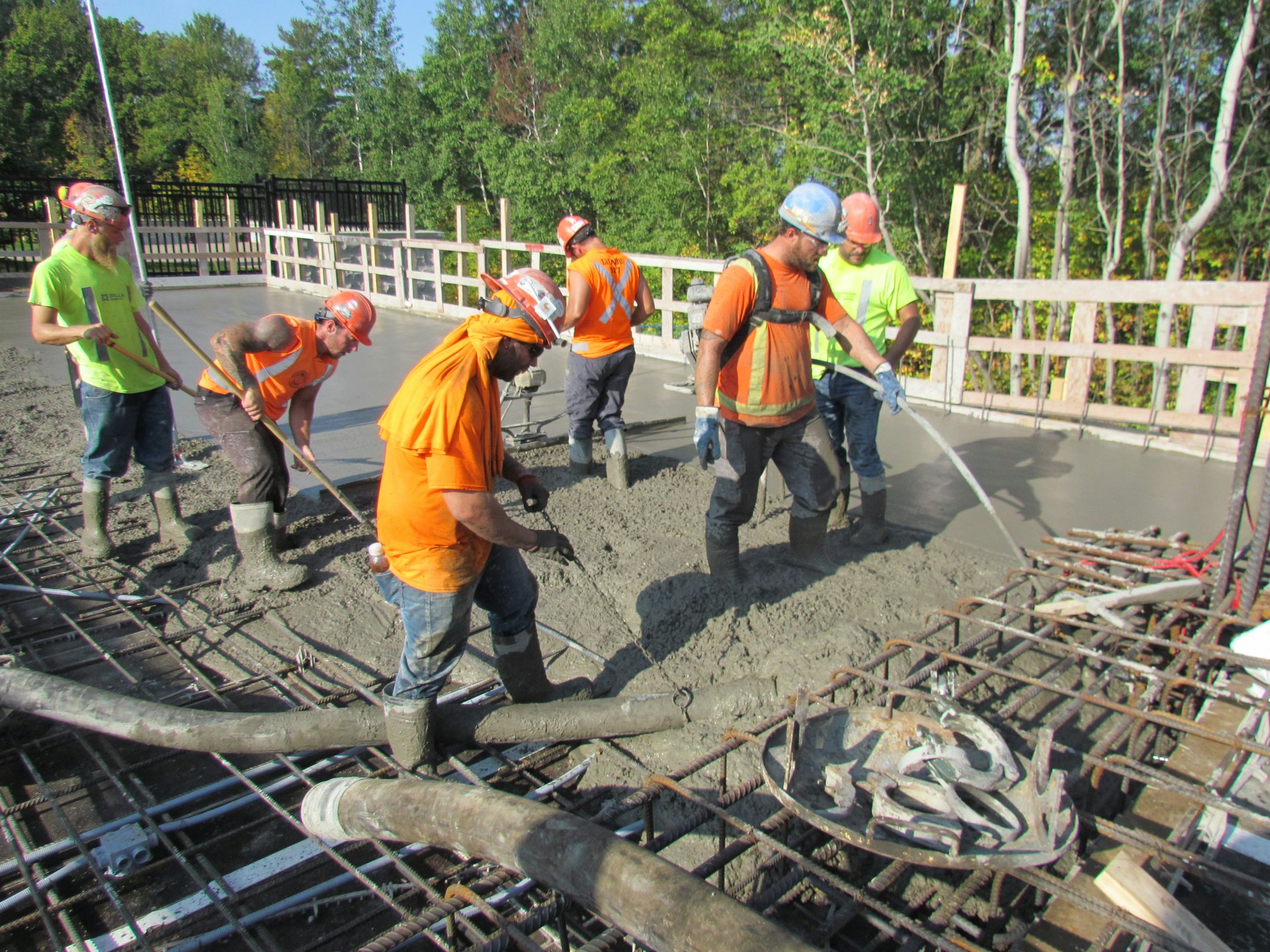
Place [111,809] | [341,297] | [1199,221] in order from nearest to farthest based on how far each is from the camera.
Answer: [111,809] < [341,297] < [1199,221]

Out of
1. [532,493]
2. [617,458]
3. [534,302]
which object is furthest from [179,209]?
[534,302]

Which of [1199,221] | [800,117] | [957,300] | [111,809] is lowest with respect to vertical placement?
[111,809]

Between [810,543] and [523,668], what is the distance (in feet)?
5.71

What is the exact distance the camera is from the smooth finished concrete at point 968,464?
5164 mm

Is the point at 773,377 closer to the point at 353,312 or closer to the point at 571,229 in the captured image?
the point at 353,312

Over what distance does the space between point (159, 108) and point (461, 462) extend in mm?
48851

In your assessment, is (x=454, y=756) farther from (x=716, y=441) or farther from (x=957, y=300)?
(x=957, y=300)

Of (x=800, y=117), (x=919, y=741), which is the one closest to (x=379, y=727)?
(x=919, y=741)

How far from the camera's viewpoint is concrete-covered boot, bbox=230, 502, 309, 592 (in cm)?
434

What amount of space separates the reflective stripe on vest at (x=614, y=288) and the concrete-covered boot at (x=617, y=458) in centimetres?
74

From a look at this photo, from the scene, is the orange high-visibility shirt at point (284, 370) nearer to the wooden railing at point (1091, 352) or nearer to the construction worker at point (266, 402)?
the construction worker at point (266, 402)

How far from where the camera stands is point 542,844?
6.48ft

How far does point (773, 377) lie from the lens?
387cm

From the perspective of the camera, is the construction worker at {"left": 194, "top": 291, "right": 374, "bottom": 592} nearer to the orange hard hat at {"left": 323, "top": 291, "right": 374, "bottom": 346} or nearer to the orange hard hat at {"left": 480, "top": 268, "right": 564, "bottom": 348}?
the orange hard hat at {"left": 323, "top": 291, "right": 374, "bottom": 346}
